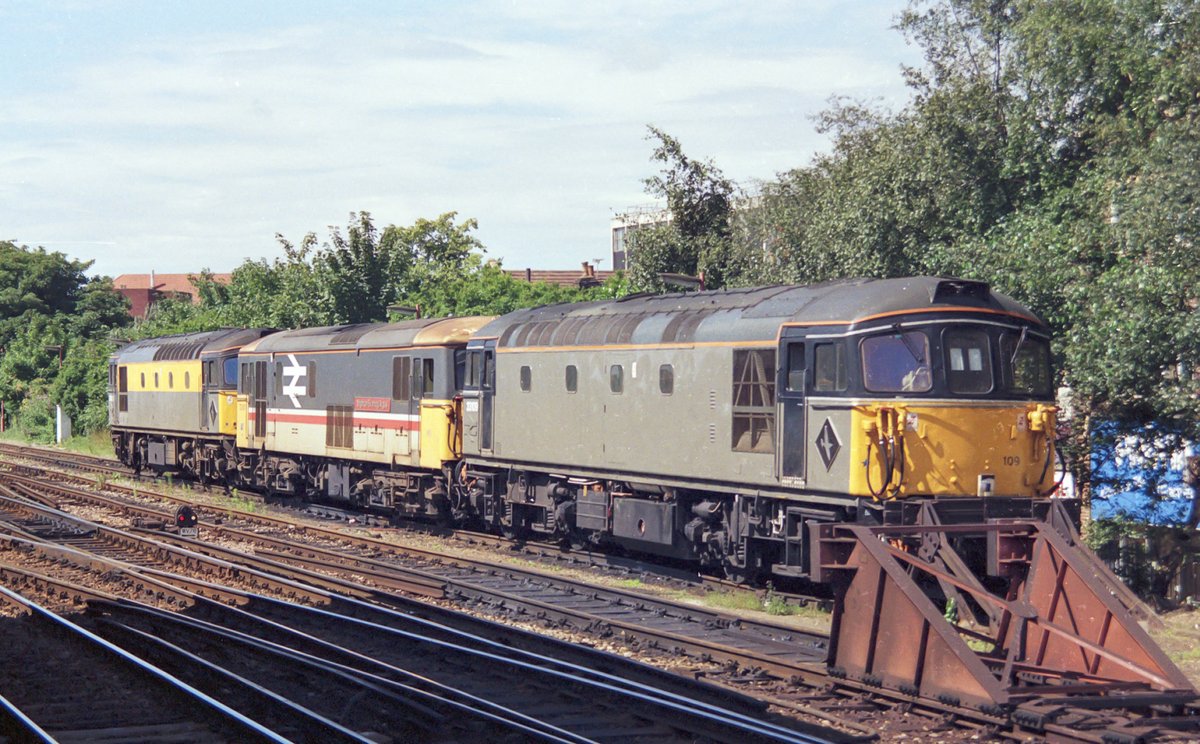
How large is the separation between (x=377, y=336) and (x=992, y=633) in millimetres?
17323

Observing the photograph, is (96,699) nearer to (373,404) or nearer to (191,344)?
(373,404)

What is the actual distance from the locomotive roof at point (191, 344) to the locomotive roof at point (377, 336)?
1818mm

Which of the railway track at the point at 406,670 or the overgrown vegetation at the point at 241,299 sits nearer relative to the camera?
the railway track at the point at 406,670

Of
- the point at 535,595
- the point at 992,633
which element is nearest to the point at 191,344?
the point at 535,595

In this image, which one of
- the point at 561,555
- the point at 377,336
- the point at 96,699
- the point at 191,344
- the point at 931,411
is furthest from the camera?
the point at 191,344

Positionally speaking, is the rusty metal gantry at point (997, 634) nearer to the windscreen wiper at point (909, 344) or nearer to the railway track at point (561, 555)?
the windscreen wiper at point (909, 344)

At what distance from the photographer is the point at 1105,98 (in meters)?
18.5

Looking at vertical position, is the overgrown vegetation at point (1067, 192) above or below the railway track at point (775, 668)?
above

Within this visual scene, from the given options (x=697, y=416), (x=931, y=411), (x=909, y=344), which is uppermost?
(x=909, y=344)

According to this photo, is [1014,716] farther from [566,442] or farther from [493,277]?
[493,277]

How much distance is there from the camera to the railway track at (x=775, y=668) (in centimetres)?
1009

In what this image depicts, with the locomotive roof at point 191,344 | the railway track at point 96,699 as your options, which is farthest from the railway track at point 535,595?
the locomotive roof at point 191,344

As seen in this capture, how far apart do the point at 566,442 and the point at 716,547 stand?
397 cm

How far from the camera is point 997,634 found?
11773mm
